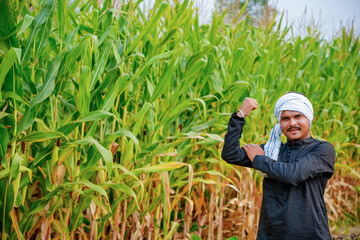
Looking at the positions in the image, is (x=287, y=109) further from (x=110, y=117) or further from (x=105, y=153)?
(x=110, y=117)

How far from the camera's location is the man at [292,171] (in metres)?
1.77

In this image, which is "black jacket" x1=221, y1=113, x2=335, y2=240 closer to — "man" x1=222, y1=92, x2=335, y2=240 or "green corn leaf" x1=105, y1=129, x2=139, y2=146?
"man" x1=222, y1=92, x2=335, y2=240

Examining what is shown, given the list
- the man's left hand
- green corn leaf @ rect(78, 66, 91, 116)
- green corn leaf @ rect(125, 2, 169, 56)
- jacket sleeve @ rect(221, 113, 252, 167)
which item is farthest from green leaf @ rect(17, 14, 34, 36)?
the man's left hand

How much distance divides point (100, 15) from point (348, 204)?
3.90 metres

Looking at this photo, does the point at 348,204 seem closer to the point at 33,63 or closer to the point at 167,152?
the point at 167,152

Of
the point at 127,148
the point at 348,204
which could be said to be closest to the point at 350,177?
Result: the point at 348,204

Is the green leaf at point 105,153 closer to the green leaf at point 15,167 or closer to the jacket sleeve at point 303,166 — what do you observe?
the green leaf at point 15,167

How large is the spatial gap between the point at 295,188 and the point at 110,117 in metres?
1.18

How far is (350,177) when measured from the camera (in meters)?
4.68

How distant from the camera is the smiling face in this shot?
74.0 inches

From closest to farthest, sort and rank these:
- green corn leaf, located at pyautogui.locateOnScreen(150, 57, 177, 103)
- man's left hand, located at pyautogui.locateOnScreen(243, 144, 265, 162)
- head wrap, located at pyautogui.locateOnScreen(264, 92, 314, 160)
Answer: head wrap, located at pyautogui.locateOnScreen(264, 92, 314, 160) → man's left hand, located at pyautogui.locateOnScreen(243, 144, 265, 162) → green corn leaf, located at pyautogui.locateOnScreen(150, 57, 177, 103)

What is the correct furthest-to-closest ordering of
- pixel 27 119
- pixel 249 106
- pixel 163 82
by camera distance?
pixel 163 82, pixel 249 106, pixel 27 119

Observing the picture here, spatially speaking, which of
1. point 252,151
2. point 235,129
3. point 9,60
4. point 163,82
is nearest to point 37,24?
point 9,60

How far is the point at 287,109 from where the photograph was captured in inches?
73.9
